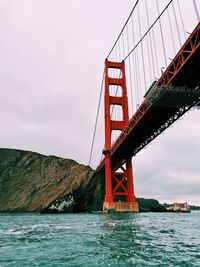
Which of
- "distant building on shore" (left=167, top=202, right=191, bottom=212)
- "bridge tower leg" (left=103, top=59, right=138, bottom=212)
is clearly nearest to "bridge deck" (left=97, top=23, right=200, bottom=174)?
"bridge tower leg" (left=103, top=59, right=138, bottom=212)

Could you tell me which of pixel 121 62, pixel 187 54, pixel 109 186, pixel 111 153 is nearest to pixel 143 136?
pixel 111 153

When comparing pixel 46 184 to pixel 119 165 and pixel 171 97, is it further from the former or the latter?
pixel 171 97

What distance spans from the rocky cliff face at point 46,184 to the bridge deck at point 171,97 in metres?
23.1

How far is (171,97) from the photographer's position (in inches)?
902

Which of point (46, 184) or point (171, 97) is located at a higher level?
point (46, 184)

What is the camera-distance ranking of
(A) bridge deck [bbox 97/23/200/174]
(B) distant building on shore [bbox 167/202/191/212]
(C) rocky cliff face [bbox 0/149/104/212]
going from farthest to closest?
1. (B) distant building on shore [bbox 167/202/191/212]
2. (C) rocky cliff face [bbox 0/149/104/212]
3. (A) bridge deck [bbox 97/23/200/174]

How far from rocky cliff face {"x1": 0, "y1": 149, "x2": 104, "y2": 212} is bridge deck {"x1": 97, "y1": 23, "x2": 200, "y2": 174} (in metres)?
23.1

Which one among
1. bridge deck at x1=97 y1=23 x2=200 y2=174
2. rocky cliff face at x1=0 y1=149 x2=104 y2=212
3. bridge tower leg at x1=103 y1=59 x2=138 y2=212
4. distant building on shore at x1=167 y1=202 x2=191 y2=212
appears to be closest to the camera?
bridge deck at x1=97 y1=23 x2=200 y2=174

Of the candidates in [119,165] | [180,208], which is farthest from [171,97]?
[180,208]

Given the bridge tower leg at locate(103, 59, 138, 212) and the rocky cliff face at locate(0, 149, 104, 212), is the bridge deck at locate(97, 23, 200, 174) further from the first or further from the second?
the rocky cliff face at locate(0, 149, 104, 212)

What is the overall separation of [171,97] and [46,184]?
52.3 m

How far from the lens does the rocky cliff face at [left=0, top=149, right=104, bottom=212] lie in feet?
179

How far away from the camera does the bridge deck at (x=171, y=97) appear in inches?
741

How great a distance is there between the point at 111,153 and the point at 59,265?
1400 inches
